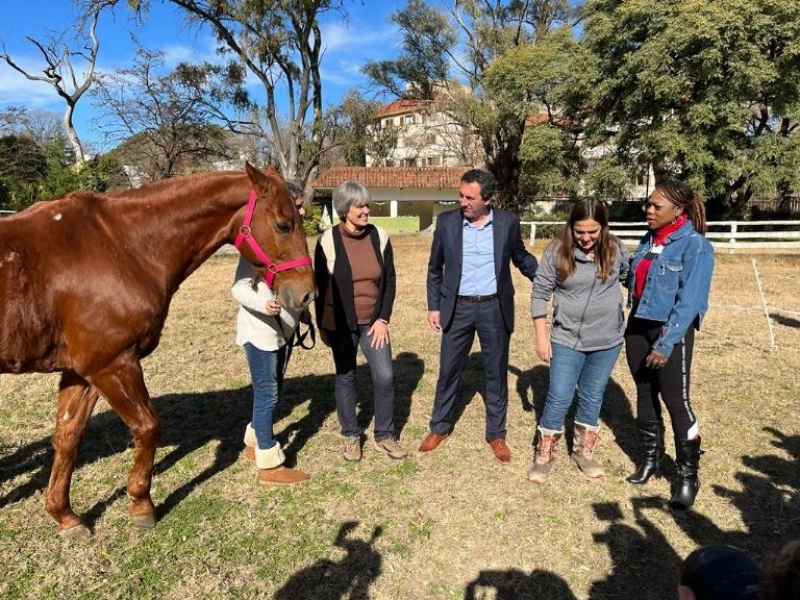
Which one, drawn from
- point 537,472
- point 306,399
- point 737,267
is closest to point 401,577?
point 537,472

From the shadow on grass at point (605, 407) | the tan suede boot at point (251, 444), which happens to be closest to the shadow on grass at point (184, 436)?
the tan suede boot at point (251, 444)

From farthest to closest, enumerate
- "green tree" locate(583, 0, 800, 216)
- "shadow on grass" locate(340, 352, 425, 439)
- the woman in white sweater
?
"green tree" locate(583, 0, 800, 216)
"shadow on grass" locate(340, 352, 425, 439)
the woman in white sweater

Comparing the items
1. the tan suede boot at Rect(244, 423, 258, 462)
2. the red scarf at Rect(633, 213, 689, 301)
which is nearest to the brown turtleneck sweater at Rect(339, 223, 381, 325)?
the tan suede boot at Rect(244, 423, 258, 462)

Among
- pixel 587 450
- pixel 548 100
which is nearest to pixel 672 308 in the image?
pixel 587 450

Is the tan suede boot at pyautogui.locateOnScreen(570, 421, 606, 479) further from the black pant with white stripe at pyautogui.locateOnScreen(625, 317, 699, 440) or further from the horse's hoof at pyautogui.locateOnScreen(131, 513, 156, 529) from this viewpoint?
the horse's hoof at pyautogui.locateOnScreen(131, 513, 156, 529)

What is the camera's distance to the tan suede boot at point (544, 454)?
3.49m

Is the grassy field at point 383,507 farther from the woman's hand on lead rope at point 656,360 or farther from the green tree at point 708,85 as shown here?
the green tree at point 708,85

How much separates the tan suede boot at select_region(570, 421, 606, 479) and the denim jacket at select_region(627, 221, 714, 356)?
2.83ft

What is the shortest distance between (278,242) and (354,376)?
1309 millimetres

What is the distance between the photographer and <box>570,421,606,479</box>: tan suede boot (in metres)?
3.52

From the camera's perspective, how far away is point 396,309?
8.95 meters

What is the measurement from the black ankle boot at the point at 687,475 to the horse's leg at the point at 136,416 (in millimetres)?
3184

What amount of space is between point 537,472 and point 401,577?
1327mm

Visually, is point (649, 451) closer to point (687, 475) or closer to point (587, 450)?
point (687, 475)
